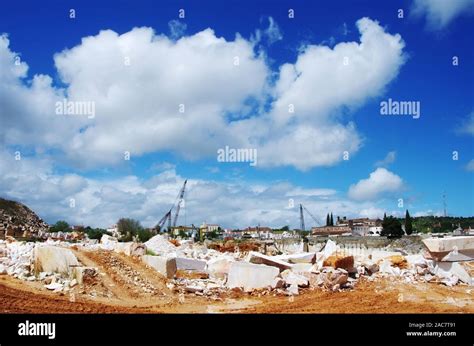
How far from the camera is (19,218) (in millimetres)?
44844

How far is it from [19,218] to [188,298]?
120ft

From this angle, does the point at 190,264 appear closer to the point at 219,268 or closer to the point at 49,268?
the point at 219,268

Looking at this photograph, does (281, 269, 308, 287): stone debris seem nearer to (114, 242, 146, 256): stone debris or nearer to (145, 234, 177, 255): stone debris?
(114, 242, 146, 256): stone debris

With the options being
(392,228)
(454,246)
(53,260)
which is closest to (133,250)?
(53,260)

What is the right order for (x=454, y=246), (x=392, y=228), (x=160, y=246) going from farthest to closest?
(x=392, y=228) → (x=160, y=246) → (x=454, y=246)

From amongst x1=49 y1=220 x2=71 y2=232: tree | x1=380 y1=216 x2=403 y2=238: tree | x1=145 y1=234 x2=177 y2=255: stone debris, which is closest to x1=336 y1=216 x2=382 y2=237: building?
x1=380 y1=216 x2=403 y2=238: tree

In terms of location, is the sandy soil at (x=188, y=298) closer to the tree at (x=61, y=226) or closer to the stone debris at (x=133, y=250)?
the stone debris at (x=133, y=250)

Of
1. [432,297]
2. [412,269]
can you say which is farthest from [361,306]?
[412,269]

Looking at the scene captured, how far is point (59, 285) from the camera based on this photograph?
12.6 metres

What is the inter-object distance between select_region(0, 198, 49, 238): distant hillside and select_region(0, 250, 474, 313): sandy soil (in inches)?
1072

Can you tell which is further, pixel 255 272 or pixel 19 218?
pixel 19 218

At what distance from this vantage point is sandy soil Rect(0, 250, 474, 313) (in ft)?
37.2

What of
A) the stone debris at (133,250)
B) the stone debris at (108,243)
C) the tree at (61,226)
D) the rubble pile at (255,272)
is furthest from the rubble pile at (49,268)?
the tree at (61,226)
